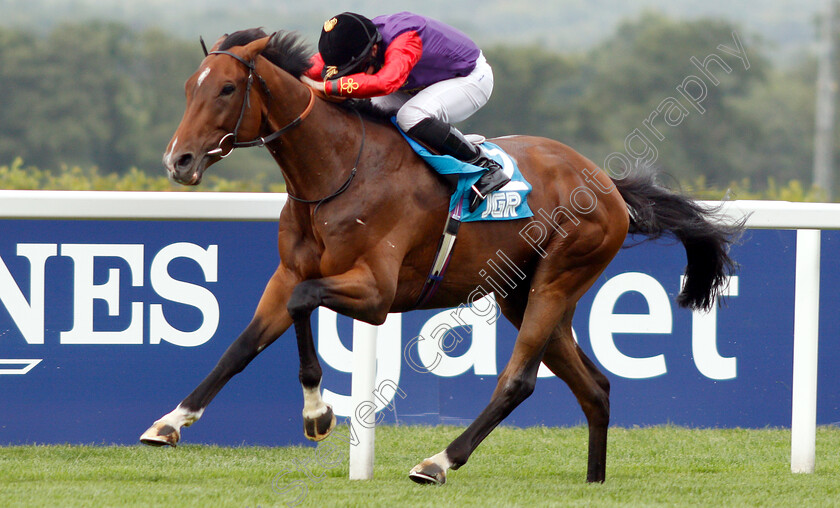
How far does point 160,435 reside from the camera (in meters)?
3.55

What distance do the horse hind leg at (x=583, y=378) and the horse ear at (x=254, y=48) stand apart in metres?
1.75

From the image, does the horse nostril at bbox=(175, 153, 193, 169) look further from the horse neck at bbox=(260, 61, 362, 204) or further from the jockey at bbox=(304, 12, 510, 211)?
the jockey at bbox=(304, 12, 510, 211)

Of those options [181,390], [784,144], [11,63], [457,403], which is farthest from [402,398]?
[784,144]

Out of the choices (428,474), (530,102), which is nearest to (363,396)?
(428,474)

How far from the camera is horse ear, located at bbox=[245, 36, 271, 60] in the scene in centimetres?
377

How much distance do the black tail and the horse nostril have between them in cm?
210

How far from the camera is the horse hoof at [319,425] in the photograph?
3787mm

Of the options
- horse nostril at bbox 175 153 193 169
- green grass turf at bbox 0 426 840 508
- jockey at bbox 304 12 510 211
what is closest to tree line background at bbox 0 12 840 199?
green grass turf at bbox 0 426 840 508

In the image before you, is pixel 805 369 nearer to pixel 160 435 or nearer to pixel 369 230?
pixel 369 230

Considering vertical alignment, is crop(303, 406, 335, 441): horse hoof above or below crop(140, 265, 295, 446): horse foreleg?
below

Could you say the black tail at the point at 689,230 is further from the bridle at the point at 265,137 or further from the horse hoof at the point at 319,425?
the horse hoof at the point at 319,425

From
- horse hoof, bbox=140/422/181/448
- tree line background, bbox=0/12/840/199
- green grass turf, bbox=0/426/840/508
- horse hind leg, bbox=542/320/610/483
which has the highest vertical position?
tree line background, bbox=0/12/840/199

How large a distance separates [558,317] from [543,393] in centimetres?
100

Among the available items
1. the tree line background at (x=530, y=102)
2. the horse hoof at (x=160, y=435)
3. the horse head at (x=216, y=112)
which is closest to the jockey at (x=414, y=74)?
the horse head at (x=216, y=112)
